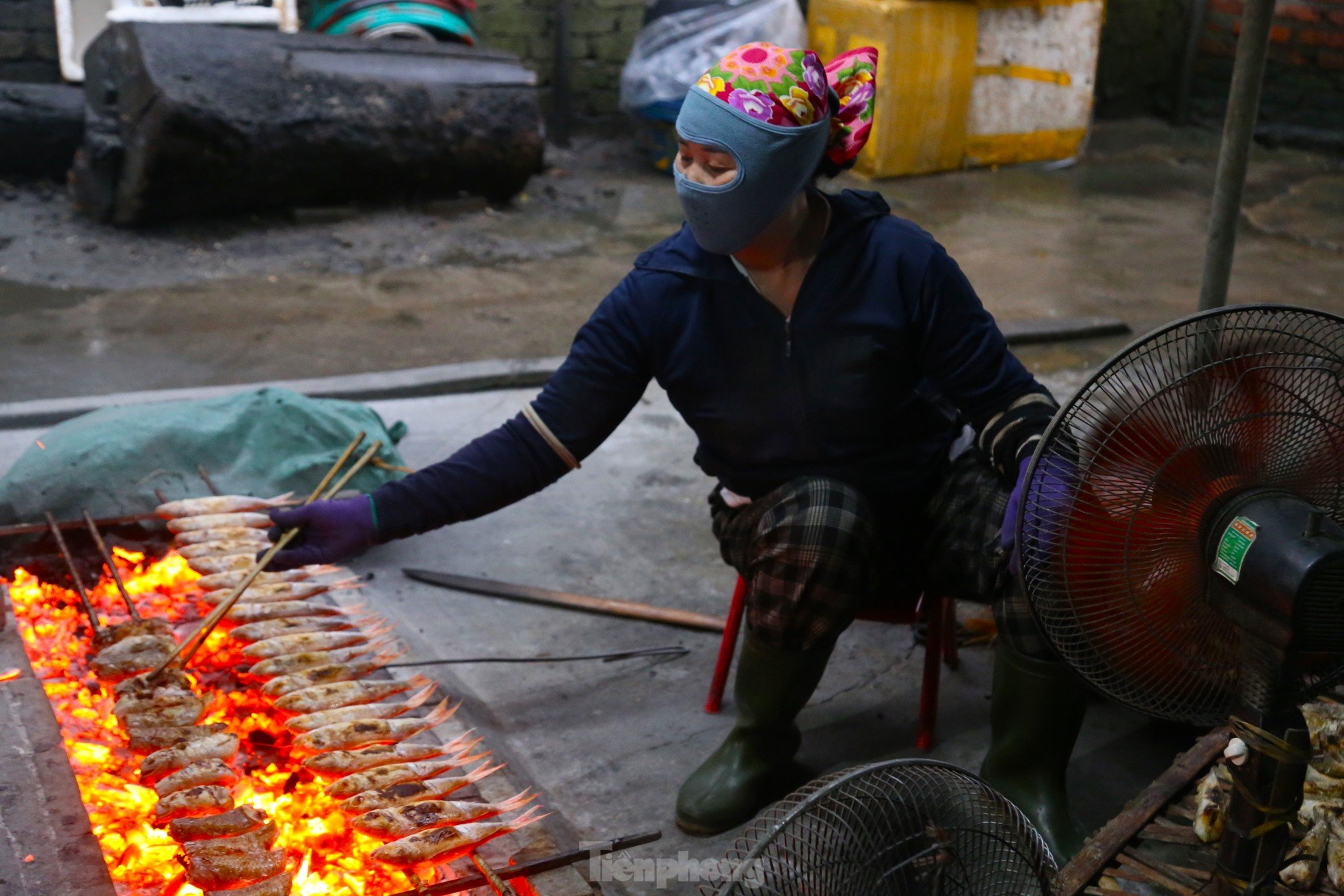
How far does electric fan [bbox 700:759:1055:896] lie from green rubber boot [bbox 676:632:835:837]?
653 mm

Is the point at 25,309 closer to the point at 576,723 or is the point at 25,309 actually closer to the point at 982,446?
the point at 576,723

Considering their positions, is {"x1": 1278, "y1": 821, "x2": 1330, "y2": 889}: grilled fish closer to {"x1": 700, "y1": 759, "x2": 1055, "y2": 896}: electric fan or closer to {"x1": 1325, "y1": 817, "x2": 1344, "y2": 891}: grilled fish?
{"x1": 1325, "y1": 817, "x2": 1344, "y2": 891}: grilled fish

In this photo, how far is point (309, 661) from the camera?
300 centimetres

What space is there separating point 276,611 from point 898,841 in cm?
178

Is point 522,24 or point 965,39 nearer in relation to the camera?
point 965,39

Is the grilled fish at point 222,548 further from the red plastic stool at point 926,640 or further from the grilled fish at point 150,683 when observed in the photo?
the red plastic stool at point 926,640

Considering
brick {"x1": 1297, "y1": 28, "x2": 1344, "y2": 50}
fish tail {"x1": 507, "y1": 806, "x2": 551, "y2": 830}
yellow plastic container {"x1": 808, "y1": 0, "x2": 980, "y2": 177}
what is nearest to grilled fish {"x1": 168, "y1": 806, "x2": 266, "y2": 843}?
fish tail {"x1": 507, "y1": 806, "x2": 551, "y2": 830}

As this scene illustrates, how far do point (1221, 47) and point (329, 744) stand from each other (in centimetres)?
1008

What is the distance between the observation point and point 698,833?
110 inches

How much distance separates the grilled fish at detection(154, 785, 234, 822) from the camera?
2.45 m

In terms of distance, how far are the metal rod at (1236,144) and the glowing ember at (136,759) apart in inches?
124

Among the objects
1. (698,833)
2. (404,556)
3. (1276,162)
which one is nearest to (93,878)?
(698,833)

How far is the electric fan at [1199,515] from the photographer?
1.96 metres

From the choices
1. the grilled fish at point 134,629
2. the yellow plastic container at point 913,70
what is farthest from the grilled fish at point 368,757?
the yellow plastic container at point 913,70
